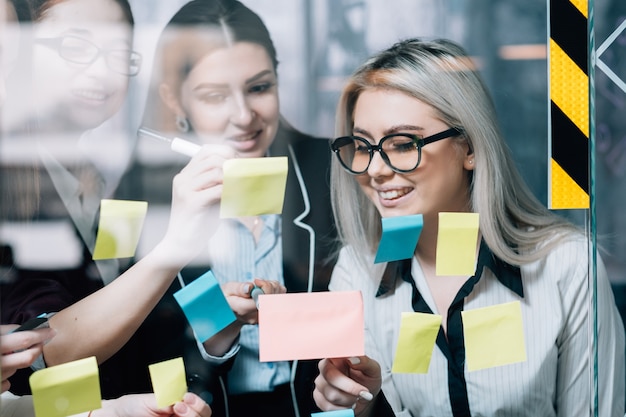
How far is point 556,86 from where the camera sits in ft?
6.08

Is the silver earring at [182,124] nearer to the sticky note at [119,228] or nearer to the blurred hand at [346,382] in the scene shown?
the sticky note at [119,228]

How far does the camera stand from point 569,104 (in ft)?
6.10

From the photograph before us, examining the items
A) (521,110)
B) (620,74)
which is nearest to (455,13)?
(521,110)

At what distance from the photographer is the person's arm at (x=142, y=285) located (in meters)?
1.81

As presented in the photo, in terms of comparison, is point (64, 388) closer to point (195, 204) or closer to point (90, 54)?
point (195, 204)

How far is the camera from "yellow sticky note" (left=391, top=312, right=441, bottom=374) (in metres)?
1.89

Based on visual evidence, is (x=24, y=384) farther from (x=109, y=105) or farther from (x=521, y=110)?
(x=521, y=110)

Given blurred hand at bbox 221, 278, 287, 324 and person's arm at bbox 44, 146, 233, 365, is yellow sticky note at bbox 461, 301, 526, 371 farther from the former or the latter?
person's arm at bbox 44, 146, 233, 365

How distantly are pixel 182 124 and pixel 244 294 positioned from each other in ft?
1.56

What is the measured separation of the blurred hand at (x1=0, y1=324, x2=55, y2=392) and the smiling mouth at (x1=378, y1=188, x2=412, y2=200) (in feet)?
3.19

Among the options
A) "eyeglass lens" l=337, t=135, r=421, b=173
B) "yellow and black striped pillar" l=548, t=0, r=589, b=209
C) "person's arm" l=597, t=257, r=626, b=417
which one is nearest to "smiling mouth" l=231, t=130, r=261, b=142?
"eyeglass lens" l=337, t=135, r=421, b=173

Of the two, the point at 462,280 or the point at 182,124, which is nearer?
the point at 182,124

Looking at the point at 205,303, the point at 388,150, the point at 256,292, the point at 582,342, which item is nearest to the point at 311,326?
the point at 256,292

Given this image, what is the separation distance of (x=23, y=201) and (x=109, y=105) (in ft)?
1.09
